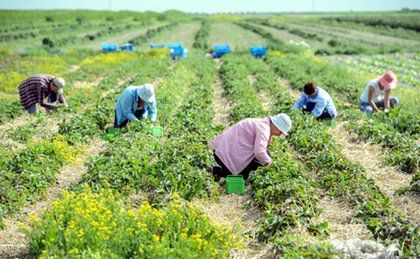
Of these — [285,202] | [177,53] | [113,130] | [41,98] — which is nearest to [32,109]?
[41,98]

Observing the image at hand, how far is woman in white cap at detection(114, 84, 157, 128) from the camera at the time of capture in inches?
358

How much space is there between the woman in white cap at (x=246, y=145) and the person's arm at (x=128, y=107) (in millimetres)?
2498

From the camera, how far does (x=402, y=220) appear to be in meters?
5.27

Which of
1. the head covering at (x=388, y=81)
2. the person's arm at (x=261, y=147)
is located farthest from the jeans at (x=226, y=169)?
the head covering at (x=388, y=81)

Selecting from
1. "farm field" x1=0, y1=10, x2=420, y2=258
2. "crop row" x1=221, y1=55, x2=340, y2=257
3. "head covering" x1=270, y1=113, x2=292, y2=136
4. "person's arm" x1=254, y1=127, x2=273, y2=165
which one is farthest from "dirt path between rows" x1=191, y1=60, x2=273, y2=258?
"head covering" x1=270, y1=113, x2=292, y2=136

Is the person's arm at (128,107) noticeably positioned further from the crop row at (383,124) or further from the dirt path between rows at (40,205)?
the crop row at (383,124)

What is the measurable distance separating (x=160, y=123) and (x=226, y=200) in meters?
3.89

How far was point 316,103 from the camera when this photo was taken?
10.2m

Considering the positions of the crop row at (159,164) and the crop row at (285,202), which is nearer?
the crop row at (285,202)

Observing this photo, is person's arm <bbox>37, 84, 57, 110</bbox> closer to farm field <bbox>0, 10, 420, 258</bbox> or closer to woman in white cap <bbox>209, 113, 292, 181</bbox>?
farm field <bbox>0, 10, 420, 258</bbox>

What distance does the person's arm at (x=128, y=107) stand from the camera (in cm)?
929

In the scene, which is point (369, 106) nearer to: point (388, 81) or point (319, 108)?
point (388, 81)

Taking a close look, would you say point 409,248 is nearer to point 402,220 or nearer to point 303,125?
point 402,220

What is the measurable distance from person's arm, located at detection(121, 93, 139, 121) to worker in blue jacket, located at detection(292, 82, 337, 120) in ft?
11.7
